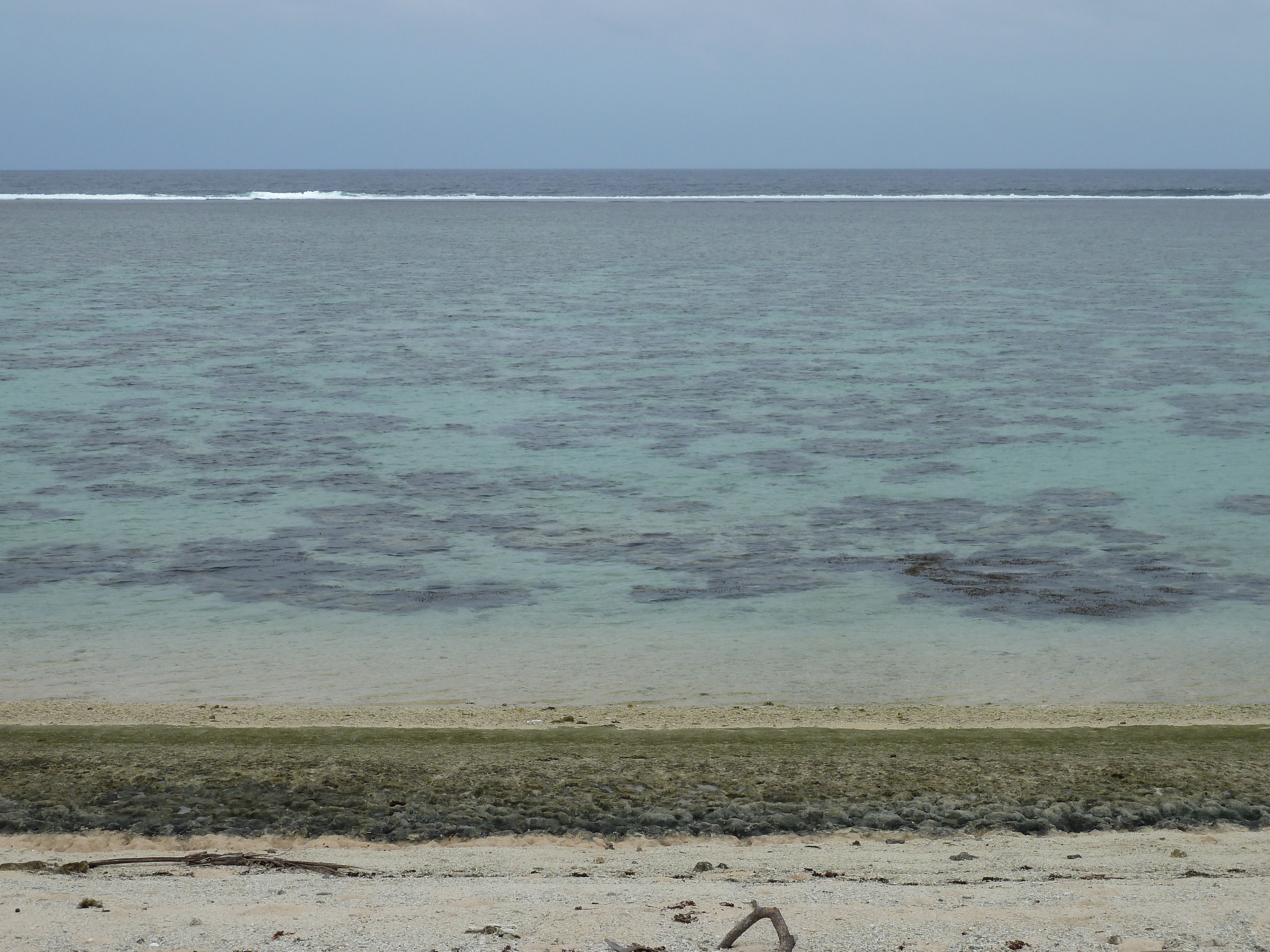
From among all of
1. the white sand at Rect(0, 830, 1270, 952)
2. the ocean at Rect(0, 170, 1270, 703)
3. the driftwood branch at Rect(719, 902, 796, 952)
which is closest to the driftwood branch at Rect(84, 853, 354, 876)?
the white sand at Rect(0, 830, 1270, 952)

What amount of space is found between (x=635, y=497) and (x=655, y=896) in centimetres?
1036

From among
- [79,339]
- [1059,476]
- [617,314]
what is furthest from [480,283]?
[1059,476]

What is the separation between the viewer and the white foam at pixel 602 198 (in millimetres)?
136875

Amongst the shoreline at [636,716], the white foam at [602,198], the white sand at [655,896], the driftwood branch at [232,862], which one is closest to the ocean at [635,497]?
the shoreline at [636,716]

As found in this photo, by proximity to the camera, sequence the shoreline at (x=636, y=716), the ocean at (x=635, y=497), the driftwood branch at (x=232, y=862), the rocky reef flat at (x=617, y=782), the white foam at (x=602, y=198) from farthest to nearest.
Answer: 1. the white foam at (x=602, y=198)
2. the ocean at (x=635, y=497)
3. the shoreline at (x=636, y=716)
4. the rocky reef flat at (x=617, y=782)
5. the driftwood branch at (x=232, y=862)

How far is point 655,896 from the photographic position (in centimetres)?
556

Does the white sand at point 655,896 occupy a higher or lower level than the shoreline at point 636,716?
higher

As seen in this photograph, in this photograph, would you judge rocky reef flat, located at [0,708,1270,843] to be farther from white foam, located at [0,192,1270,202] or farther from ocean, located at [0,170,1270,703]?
white foam, located at [0,192,1270,202]

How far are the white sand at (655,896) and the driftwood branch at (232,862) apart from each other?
0.27 feet

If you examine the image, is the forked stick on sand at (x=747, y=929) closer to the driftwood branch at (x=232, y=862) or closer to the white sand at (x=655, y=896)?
the white sand at (x=655, y=896)

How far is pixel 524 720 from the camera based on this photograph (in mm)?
8891

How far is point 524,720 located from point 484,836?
7.30 feet

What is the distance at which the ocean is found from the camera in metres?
10.5

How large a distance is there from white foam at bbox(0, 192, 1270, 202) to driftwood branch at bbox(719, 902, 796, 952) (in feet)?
434
